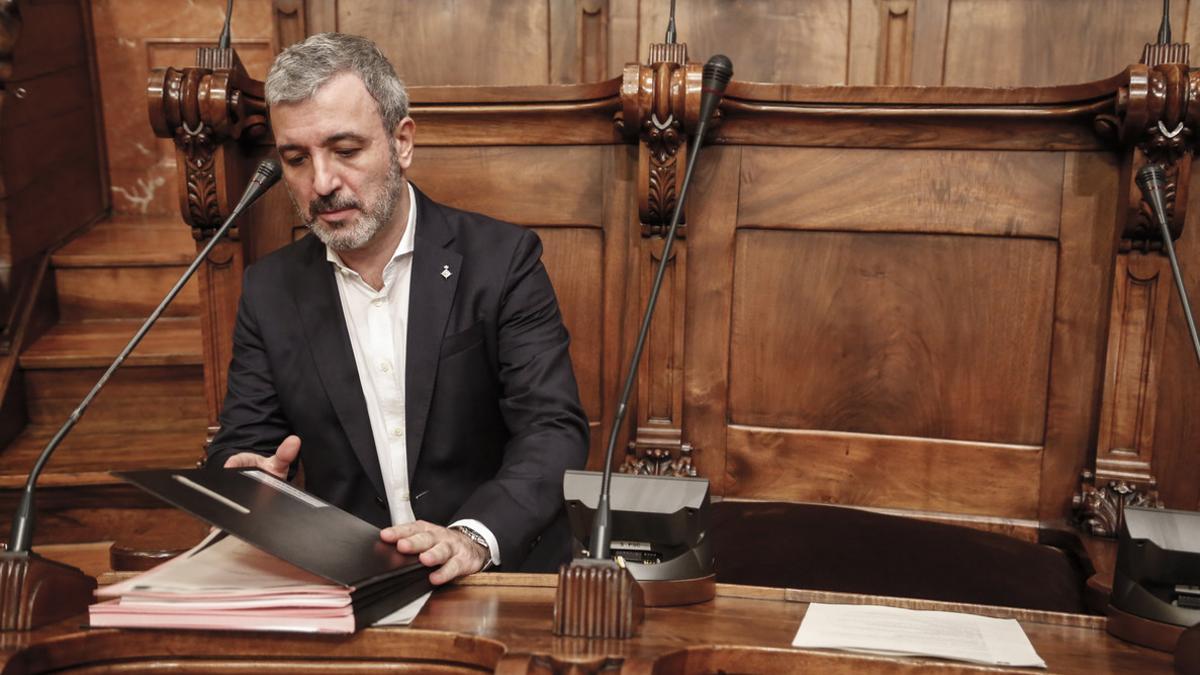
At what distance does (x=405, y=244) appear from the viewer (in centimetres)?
174

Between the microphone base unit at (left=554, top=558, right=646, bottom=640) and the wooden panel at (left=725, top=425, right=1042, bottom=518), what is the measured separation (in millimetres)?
1175

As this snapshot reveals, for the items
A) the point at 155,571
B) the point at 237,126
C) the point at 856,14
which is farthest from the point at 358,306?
the point at 856,14

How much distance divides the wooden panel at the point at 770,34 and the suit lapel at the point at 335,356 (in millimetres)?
1765

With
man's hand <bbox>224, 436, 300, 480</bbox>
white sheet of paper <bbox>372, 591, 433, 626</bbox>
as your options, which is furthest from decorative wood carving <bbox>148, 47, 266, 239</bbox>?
white sheet of paper <bbox>372, 591, 433, 626</bbox>

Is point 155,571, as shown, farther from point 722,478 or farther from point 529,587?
point 722,478

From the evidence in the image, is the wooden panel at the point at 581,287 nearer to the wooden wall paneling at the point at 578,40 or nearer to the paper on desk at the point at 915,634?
the paper on desk at the point at 915,634

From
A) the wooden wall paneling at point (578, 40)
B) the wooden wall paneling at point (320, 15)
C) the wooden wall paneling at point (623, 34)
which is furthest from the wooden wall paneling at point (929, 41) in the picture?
the wooden wall paneling at point (320, 15)

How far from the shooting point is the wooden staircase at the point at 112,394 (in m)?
2.45

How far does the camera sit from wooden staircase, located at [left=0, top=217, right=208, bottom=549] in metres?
2.45

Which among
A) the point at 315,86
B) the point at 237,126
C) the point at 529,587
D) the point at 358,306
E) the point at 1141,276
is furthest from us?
the point at 237,126

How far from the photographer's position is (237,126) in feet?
6.79

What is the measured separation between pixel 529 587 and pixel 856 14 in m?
2.51

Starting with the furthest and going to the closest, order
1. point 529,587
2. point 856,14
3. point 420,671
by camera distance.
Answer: point 856,14, point 529,587, point 420,671

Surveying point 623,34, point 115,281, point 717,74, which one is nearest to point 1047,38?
point 623,34
